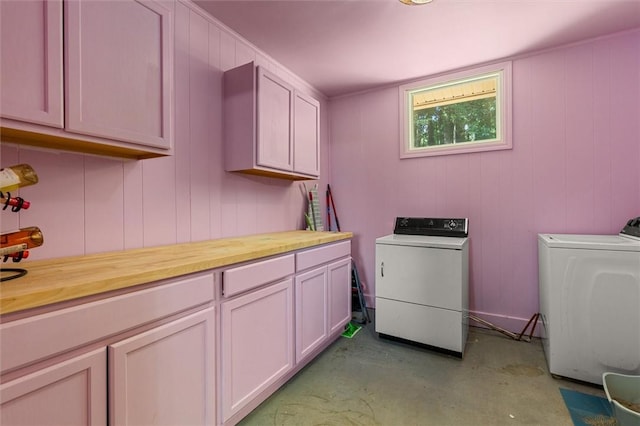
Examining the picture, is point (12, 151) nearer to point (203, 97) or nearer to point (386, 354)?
point (203, 97)

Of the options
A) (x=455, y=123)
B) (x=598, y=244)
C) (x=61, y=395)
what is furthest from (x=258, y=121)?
(x=598, y=244)

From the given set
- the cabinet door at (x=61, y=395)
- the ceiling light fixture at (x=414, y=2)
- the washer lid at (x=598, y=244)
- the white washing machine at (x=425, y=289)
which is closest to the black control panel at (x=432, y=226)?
the white washing machine at (x=425, y=289)

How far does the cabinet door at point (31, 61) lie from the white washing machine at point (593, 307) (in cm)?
267

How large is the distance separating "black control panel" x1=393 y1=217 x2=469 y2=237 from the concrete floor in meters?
0.93

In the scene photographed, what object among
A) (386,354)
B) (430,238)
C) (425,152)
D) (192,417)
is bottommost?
(386,354)

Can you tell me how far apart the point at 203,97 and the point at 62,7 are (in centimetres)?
94

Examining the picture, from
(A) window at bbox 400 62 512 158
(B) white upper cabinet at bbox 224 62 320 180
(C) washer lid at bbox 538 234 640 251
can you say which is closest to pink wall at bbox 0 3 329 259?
(B) white upper cabinet at bbox 224 62 320 180

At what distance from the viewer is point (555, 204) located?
242 cm

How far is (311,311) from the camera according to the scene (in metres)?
2.04

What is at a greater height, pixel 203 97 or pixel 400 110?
pixel 400 110

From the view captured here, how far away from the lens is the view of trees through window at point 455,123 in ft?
8.97

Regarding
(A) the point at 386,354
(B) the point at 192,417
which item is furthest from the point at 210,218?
(A) the point at 386,354

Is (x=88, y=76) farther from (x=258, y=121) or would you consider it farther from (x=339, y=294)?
(x=339, y=294)

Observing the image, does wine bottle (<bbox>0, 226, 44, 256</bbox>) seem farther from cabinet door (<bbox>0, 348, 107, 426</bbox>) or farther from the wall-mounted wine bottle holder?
cabinet door (<bbox>0, 348, 107, 426</bbox>)
